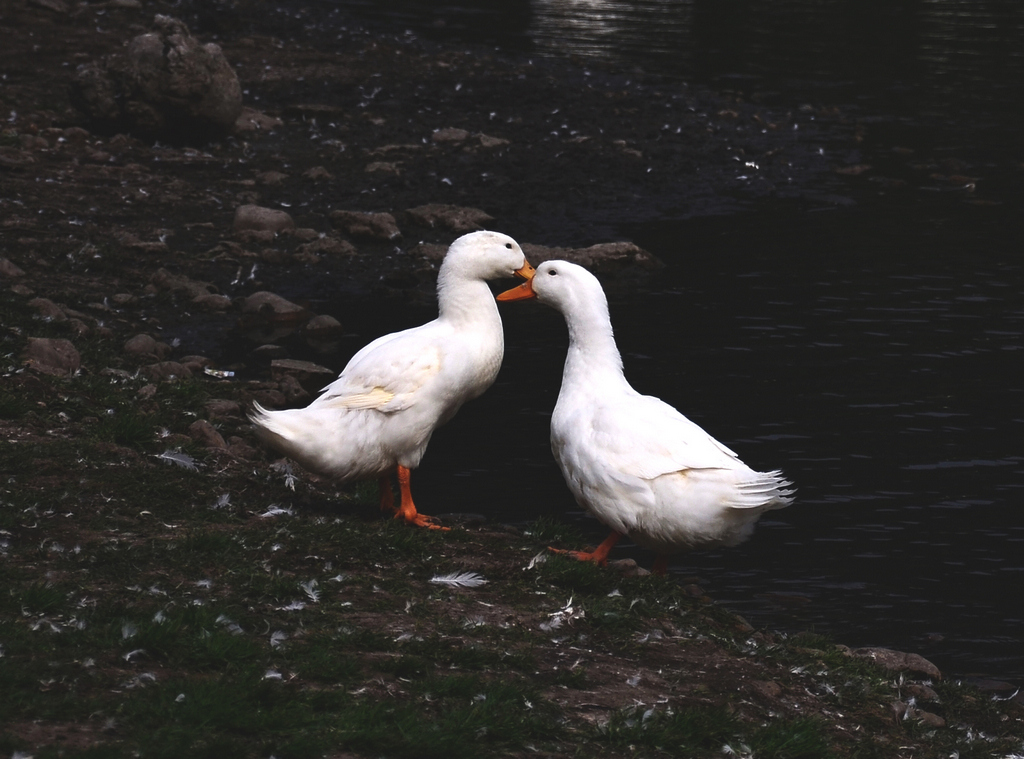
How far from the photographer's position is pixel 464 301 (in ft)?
28.8

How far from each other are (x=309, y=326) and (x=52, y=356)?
12.2 ft

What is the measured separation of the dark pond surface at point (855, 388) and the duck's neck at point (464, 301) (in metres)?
1.86

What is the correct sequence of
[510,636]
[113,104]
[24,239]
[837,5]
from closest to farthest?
[510,636], [24,239], [113,104], [837,5]

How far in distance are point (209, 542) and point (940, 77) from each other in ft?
83.2

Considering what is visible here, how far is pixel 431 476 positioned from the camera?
35.0 feet

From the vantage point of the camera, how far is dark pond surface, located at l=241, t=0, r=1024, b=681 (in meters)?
8.99

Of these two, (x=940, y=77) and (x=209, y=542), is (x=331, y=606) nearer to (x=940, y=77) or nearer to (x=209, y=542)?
(x=209, y=542)

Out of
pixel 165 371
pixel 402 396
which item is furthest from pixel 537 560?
pixel 165 371

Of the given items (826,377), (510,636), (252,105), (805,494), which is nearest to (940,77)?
(252,105)

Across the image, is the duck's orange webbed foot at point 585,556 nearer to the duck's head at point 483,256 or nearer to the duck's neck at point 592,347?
the duck's neck at point 592,347

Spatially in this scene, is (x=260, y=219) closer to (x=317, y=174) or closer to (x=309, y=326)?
(x=317, y=174)

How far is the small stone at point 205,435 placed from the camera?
31.7 feet

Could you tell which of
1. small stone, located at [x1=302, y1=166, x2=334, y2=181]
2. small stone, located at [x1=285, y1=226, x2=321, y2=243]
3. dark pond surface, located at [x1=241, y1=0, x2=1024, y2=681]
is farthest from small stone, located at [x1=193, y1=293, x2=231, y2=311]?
small stone, located at [x1=302, y1=166, x2=334, y2=181]

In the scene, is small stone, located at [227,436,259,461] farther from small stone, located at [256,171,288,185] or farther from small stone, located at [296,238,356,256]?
small stone, located at [256,171,288,185]
